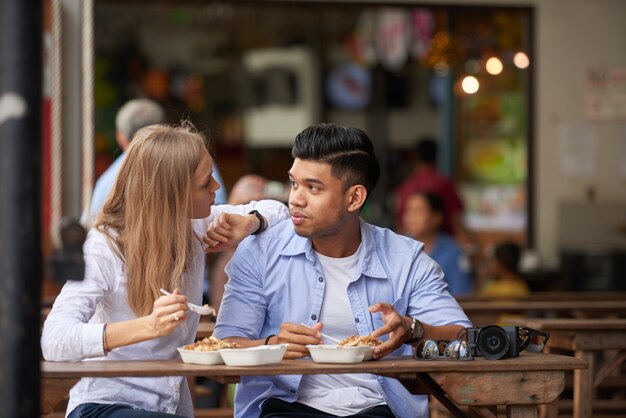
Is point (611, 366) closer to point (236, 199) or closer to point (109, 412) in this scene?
point (236, 199)

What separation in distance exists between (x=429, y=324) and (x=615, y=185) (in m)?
7.06

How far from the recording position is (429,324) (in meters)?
3.71

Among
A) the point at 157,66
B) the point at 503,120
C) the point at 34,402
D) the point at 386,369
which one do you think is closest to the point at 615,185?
the point at 503,120

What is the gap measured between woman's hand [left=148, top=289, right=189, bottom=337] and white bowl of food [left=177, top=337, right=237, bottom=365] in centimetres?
8

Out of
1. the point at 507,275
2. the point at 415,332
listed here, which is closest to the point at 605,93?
the point at 507,275

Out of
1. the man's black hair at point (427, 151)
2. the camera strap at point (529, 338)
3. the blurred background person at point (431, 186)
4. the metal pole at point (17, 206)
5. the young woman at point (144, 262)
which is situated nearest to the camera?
the metal pole at point (17, 206)

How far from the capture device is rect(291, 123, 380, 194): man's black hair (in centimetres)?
377

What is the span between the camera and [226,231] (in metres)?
3.76

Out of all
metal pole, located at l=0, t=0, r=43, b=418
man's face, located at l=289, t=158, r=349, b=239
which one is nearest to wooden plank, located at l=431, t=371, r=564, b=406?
man's face, located at l=289, t=158, r=349, b=239

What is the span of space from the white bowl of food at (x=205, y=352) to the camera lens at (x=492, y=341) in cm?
73

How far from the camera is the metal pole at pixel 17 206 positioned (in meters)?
2.22

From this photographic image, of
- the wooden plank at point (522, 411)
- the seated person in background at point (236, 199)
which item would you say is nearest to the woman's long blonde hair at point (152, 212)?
the wooden plank at point (522, 411)

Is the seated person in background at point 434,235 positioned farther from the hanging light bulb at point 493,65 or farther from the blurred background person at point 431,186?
the hanging light bulb at point 493,65

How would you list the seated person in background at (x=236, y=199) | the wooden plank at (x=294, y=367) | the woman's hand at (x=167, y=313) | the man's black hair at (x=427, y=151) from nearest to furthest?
the wooden plank at (x=294, y=367), the woman's hand at (x=167, y=313), the seated person in background at (x=236, y=199), the man's black hair at (x=427, y=151)
